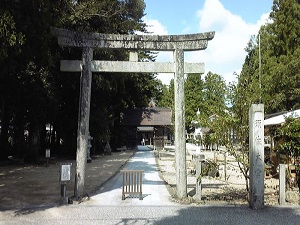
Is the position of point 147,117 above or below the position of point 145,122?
above

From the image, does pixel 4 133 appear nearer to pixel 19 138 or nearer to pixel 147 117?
pixel 19 138

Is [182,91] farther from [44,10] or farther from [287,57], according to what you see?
[287,57]

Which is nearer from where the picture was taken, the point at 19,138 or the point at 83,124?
the point at 83,124

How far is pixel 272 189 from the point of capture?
9.84m

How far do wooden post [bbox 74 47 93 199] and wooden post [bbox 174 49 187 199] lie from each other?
2460 mm

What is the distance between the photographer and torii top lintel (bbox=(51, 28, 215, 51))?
8.37 meters

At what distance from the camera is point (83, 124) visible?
8.27 m

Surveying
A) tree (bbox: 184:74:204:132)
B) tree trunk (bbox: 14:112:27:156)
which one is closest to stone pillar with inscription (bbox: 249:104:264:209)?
tree trunk (bbox: 14:112:27:156)

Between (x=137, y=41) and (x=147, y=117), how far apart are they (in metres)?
32.0

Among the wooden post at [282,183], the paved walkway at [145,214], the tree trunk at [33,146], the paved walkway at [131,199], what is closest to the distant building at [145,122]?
the tree trunk at [33,146]

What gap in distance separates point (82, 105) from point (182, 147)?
3.00m

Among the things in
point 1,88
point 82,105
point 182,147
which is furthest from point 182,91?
point 1,88

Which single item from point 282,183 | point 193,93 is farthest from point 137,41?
point 193,93

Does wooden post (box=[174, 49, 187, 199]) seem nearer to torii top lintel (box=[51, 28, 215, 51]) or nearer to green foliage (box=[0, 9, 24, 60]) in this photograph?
torii top lintel (box=[51, 28, 215, 51])
